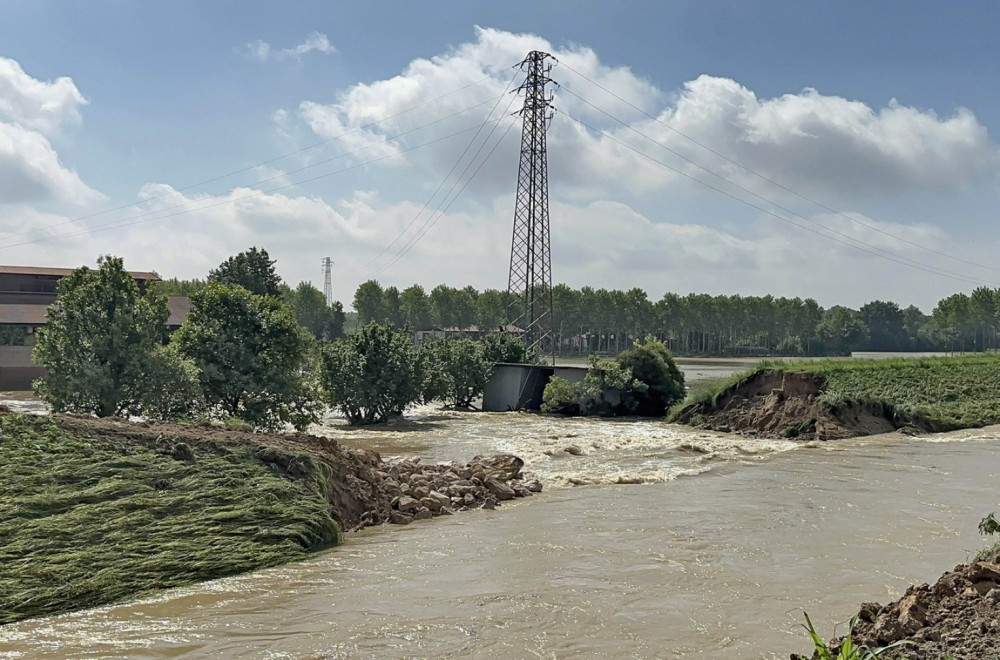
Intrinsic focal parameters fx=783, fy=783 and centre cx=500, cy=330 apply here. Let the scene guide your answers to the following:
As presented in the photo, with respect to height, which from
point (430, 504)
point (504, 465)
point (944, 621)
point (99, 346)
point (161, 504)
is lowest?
point (430, 504)

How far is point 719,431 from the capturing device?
3478cm

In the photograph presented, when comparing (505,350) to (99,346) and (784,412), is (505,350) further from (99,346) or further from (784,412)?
(99,346)

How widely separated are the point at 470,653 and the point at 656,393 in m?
35.2

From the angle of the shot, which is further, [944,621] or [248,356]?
[248,356]

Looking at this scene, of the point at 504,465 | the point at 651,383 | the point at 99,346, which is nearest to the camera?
the point at 504,465

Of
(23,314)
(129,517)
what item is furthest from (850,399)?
(23,314)

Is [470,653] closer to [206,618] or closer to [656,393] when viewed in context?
[206,618]

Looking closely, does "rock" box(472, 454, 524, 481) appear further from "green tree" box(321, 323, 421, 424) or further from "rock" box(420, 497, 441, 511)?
"green tree" box(321, 323, 421, 424)

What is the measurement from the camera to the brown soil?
5945mm

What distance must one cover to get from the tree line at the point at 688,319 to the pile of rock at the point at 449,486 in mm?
103583

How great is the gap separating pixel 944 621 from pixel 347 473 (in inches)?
Result: 473

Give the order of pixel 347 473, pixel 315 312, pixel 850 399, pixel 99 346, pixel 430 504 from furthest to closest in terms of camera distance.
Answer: pixel 315 312, pixel 850 399, pixel 99 346, pixel 347 473, pixel 430 504

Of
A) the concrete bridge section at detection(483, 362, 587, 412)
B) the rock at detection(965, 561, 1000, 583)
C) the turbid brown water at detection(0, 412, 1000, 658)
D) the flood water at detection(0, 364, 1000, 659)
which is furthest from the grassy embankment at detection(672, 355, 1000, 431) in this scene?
the rock at detection(965, 561, 1000, 583)

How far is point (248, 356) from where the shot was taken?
27.1 metres
